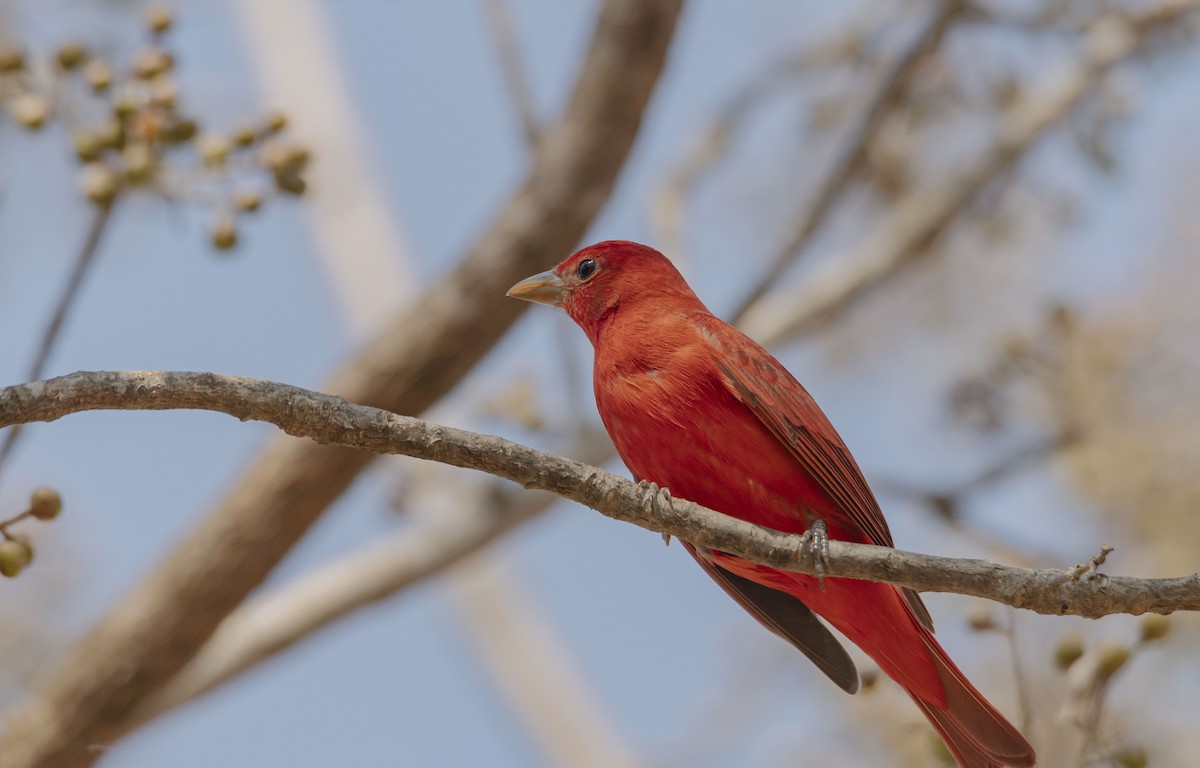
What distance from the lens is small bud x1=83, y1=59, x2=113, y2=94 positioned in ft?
12.1

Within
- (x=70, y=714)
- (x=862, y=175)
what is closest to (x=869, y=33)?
(x=862, y=175)

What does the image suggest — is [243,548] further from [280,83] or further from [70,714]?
[280,83]

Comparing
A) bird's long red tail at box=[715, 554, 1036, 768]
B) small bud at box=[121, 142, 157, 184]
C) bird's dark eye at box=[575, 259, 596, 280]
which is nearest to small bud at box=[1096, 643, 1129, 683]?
bird's long red tail at box=[715, 554, 1036, 768]

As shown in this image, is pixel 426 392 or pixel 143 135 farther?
pixel 426 392

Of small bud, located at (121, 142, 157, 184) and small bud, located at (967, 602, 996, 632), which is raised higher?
small bud, located at (121, 142, 157, 184)

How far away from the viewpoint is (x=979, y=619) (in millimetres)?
3424

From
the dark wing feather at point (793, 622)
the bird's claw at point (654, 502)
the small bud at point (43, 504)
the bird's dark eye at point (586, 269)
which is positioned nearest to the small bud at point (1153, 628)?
the dark wing feather at point (793, 622)

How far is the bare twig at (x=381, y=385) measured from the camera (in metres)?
4.75

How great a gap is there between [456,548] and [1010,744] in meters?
2.63

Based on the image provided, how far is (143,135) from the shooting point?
148 inches

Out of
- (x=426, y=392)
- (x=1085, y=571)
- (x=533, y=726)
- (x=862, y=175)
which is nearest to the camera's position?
(x=1085, y=571)

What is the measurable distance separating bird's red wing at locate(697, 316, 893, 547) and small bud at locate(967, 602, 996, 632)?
32 centimetres

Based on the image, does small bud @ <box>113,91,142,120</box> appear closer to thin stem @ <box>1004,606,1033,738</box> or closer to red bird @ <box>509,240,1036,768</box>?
red bird @ <box>509,240,1036,768</box>

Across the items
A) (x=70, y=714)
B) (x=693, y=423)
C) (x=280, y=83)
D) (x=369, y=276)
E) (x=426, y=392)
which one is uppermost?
(x=280, y=83)
